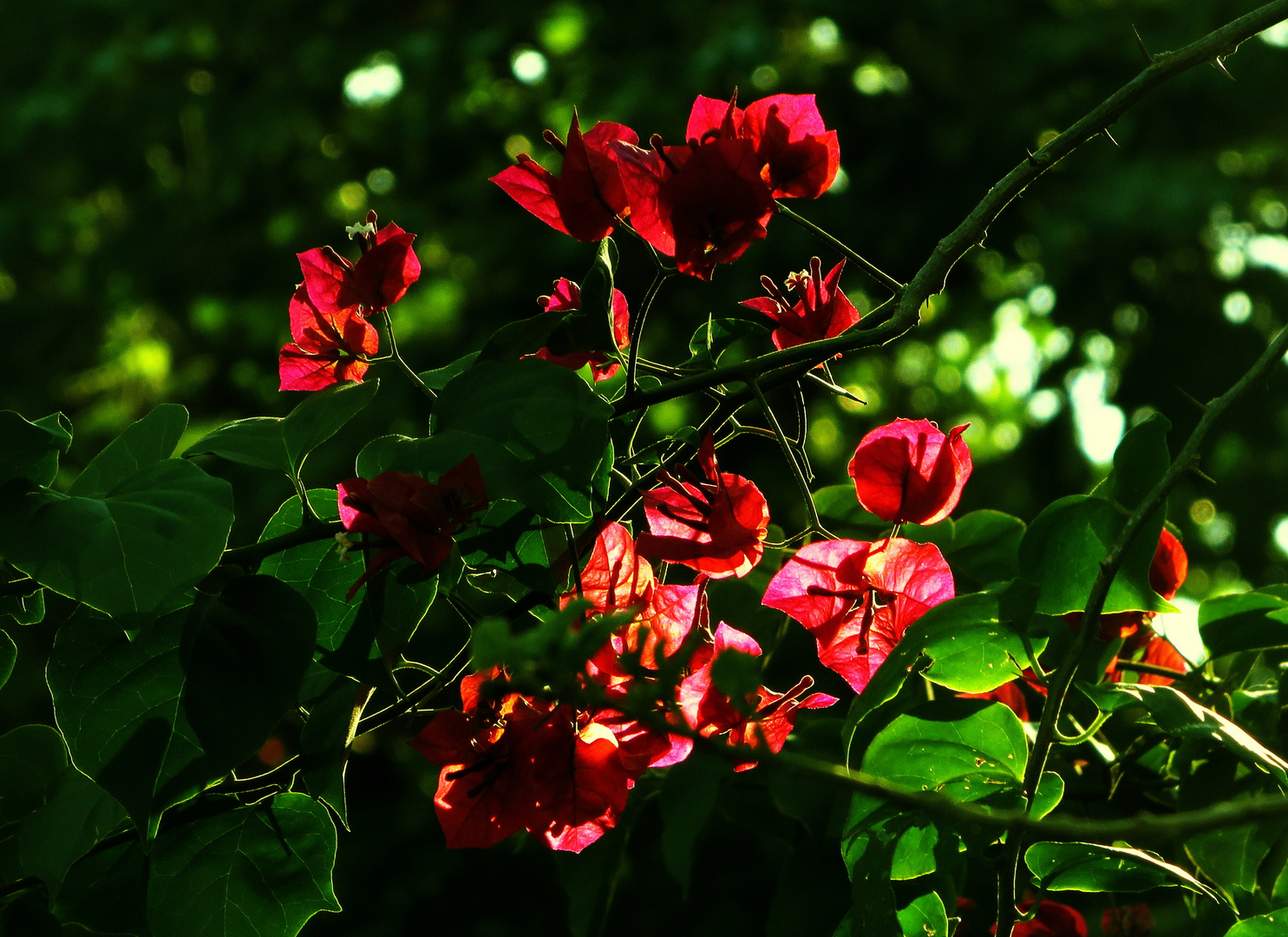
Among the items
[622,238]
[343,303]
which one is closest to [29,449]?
[343,303]

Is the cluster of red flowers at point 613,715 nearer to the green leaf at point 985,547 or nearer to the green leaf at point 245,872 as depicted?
the green leaf at point 245,872

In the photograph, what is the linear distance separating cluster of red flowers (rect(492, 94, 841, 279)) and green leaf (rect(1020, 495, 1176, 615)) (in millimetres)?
176

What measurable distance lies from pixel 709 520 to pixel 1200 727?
0.19m

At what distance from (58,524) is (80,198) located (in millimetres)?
4408

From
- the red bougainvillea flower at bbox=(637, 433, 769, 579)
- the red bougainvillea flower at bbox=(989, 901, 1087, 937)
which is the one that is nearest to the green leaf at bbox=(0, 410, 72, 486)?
the red bougainvillea flower at bbox=(637, 433, 769, 579)

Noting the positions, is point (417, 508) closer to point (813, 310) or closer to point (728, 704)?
point (728, 704)

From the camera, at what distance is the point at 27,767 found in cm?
51

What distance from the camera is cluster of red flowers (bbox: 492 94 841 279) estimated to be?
447 mm

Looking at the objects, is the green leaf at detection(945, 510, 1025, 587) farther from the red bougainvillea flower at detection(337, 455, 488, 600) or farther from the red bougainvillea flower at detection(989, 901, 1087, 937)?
the red bougainvillea flower at detection(337, 455, 488, 600)

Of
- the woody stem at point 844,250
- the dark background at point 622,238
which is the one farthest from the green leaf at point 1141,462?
the dark background at point 622,238

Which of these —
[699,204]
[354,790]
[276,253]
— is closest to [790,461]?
[699,204]

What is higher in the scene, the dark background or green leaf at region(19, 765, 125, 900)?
green leaf at region(19, 765, 125, 900)

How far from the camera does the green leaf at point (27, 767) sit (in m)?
0.51

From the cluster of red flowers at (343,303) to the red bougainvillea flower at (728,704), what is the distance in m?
0.21
